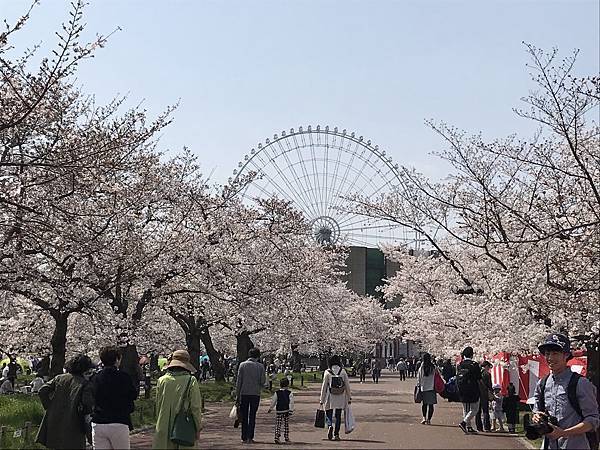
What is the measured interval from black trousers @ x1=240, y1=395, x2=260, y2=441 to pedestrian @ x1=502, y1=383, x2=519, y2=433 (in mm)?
5692

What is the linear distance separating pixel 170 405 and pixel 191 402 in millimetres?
213

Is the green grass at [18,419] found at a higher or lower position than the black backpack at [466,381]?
lower

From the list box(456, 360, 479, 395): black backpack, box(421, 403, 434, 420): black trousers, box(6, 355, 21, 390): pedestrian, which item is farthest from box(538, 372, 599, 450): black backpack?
box(6, 355, 21, 390): pedestrian

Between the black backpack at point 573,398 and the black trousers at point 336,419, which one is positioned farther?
the black trousers at point 336,419

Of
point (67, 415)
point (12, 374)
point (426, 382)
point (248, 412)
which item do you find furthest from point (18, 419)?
point (12, 374)

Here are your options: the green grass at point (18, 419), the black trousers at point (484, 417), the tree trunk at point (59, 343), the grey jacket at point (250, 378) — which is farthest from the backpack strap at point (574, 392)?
the tree trunk at point (59, 343)

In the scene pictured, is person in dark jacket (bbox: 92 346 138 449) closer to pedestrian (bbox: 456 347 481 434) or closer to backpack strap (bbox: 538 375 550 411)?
backpack strap (bbox: 538 375 550 411)

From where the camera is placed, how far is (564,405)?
5.96 metres

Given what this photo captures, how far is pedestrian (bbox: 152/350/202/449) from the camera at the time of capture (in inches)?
321

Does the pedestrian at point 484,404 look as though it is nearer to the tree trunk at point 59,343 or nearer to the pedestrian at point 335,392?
the pedestrian at point 335,392

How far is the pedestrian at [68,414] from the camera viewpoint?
866cm

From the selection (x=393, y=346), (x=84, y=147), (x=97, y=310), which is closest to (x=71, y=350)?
(x=97, y=310)

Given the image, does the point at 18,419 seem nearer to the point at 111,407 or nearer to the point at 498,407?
the point at 111,407

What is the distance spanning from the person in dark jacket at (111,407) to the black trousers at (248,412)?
517cm
